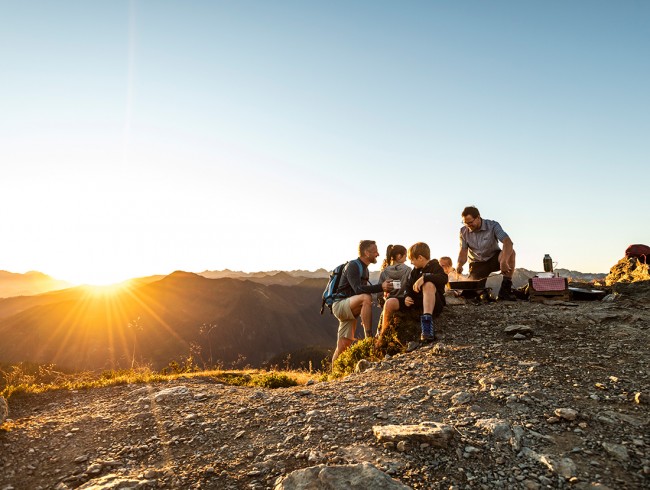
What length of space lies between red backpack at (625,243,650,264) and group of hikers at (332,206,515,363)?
6.33 m

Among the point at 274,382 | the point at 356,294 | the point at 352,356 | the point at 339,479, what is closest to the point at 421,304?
the point at 356,294

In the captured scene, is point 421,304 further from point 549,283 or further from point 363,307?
point 549,283

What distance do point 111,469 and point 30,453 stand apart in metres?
1.29

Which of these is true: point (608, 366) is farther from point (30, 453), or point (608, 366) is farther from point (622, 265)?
point (622, 265)

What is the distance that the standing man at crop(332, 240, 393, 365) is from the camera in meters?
7.95

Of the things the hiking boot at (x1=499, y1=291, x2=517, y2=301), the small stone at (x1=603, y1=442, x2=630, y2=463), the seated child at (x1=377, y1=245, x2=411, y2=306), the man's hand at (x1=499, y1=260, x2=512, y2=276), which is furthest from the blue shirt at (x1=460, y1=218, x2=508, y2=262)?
the small stone at (x1=603, y1=442, x2=630, y2=463)

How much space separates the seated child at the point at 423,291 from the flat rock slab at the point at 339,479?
4.05 metres

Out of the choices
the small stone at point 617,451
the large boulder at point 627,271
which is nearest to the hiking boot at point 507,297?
the large boulder at point 627,271

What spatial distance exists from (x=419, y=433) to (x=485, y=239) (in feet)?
21.6

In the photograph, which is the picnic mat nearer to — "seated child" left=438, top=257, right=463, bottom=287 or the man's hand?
the man's hand

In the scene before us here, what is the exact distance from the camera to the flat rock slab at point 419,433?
3.69m

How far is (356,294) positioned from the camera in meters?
8.17

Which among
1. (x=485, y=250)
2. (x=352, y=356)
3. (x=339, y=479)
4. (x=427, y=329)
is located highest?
(x=485, y=250)

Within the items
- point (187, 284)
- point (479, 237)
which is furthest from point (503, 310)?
point (187, 284)
